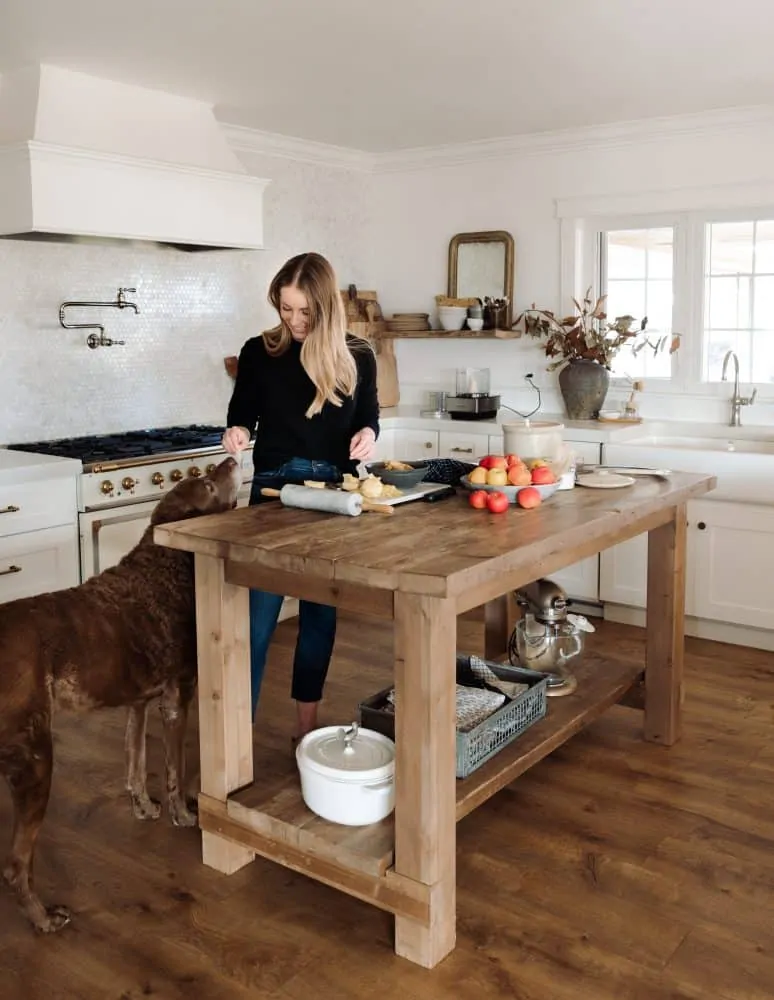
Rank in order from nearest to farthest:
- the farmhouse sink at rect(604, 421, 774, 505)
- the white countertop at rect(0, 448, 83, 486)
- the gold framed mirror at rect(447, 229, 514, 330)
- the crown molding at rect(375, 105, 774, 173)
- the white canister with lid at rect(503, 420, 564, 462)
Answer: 1. the white canister with lid at rect(503, 420, 564, 462)
2. the white countertop at rect(0, 448, 83, 486)
3. the farmhouse sink at rect(604, 421, 774, 505)
4. the crown molding at rect(375, 105, 774, 173)
5. the gold framed mirror at rect(447, 229, 514, 330)

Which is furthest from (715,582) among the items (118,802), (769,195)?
(118,802)

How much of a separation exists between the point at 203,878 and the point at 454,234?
4.07 meters

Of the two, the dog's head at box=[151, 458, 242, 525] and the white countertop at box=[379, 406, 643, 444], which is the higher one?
the white countertop at box=[379, 406, 643, 444]

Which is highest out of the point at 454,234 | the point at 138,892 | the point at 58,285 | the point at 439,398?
the point at 454,234

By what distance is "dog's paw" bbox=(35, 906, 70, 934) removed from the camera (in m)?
2.39

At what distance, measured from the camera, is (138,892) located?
256 centimetres

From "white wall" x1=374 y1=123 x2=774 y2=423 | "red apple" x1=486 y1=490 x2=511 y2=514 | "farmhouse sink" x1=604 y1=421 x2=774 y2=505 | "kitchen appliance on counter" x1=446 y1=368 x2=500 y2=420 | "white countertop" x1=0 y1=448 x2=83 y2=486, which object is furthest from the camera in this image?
"kitchen appliance on counter" x1=446 y1=368 x2=500 y2=420

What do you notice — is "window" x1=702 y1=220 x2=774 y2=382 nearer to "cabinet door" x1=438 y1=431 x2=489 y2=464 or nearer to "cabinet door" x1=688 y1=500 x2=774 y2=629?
"cabinet door" x1=688 y1=500 x2=774 y2=629

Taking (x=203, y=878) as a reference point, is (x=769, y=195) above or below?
above

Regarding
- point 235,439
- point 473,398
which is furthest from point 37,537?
point 473,398

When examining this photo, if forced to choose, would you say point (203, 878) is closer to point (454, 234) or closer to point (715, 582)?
point (715, 582)

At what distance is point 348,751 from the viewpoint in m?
2.49

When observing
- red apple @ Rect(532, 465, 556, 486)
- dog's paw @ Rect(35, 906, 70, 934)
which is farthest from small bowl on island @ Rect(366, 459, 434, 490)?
dog's paw @ Rect(35, 906, 70, 934)

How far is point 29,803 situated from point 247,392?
135 cm
